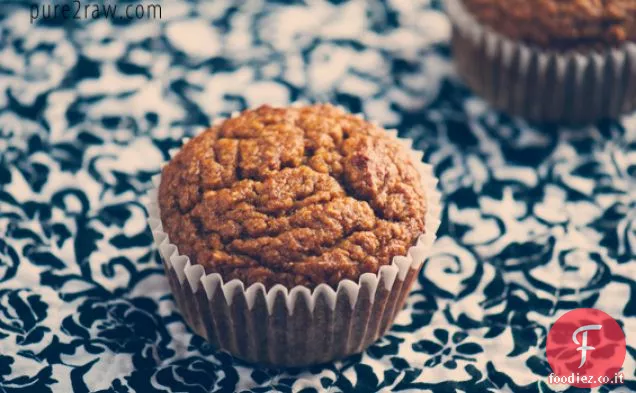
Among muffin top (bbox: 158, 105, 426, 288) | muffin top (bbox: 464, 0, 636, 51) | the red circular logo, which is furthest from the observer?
muffin top (bbox: 464, 0, 636, 51)

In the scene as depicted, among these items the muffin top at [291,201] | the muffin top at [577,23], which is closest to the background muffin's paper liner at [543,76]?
the muffin top at [577,23]

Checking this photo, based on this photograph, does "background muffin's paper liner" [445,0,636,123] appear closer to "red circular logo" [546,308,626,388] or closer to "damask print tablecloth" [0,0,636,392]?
"damask print tablecloth" [0,0,636,392]

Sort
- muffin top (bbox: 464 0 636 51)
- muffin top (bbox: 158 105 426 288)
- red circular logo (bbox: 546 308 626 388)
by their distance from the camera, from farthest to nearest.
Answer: muffin top (bbox: 464 0 636 51) < red circular logo (bbox: 546 308 626 388) < muffin top (bbox: 158 105 426 288)

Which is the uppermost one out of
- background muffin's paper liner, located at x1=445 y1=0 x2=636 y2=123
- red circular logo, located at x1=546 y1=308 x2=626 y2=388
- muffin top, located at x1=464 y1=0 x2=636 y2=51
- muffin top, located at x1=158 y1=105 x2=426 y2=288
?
muffin top, located at x1=464 y1=0 x2=636 y2=51

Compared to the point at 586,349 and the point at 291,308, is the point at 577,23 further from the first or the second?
the point at 291,308

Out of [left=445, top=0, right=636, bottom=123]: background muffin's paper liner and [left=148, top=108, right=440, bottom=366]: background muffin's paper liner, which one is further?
[left=445, top=0, right=636, bottom=123]: background muffin's paper liner

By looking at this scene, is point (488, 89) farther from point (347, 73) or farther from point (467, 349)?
point (467, 349)

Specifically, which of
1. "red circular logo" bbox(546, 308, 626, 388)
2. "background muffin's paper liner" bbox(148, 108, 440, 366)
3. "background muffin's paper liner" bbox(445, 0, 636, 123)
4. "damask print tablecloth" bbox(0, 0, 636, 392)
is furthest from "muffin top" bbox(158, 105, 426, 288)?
"background muffin's paper liner" bbox(445, 0, 636, 123)
